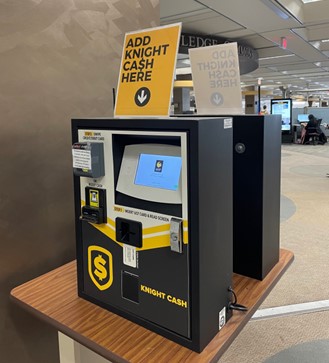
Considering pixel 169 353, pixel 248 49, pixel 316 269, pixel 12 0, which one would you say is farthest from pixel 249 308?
pixel 248 49

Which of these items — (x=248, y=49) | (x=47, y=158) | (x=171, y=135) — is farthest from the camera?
(x=248, y=49)

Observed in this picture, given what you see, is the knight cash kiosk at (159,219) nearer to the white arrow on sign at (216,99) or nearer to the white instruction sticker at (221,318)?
the white instruction sticker at (221,318)

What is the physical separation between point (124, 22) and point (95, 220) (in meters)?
1.02

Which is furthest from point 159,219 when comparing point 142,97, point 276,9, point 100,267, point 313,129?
point 313,129

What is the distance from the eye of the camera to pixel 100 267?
1122 mm

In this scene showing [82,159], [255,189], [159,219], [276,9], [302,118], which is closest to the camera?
[159,219]

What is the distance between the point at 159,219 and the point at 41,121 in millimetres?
724

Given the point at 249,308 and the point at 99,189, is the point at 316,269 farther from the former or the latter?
the point at 99,189

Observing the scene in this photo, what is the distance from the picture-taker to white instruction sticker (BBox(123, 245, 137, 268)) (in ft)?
3.38

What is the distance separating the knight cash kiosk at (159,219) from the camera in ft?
2.96

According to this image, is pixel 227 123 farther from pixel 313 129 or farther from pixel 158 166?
pixel 313 129

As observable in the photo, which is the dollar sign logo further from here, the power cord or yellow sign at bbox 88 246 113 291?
the power cord

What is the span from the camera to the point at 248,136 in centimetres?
122

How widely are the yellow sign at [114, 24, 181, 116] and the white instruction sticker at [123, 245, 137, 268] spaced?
395 millimetres
